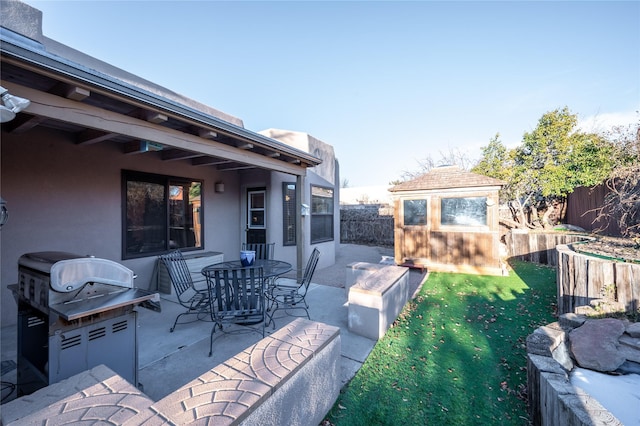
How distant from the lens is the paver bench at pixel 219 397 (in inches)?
45.8

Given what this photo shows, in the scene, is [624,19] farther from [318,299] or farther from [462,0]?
[318,299]

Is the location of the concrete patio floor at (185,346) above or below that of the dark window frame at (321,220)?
below

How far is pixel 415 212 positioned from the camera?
7.46 m

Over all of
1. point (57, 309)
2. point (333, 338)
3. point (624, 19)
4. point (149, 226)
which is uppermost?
point (624, 19)

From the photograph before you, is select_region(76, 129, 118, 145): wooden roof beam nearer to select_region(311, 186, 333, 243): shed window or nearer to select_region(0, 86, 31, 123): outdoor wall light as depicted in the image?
select_region(0, 86, 31, 123): outdoor wall light

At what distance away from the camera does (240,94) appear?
1012 centimetres

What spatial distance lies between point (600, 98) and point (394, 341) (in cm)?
1121

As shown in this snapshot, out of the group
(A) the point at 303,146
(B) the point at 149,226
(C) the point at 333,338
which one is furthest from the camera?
(A) the point at 303,146

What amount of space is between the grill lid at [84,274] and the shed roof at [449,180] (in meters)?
6.67

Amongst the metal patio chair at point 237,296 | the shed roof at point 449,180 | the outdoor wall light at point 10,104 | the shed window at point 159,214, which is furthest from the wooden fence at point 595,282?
the shed window at point 159,214

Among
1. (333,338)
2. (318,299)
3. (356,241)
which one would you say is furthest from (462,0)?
(356,241)

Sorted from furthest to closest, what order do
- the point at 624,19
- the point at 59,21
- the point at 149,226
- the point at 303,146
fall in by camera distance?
the point at 303,146 < the point at 624,19 < the point at 149,226 < the point at 59,21

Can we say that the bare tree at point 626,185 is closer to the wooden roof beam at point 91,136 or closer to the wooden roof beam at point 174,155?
the wooden roof beam at point 174,155

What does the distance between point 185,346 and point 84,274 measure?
1572mm
